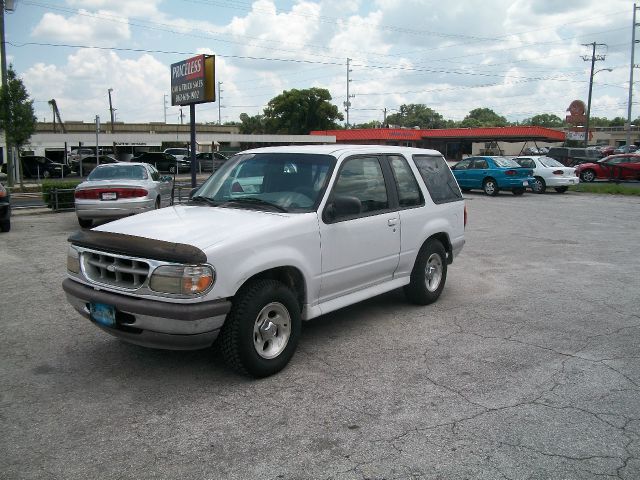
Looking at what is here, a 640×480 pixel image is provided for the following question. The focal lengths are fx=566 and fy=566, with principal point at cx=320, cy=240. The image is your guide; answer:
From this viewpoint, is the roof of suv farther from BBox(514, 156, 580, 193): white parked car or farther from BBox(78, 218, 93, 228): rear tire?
BBox(514, 156, 580, 193): white parked car

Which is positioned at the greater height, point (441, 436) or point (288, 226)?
point (288, 226)

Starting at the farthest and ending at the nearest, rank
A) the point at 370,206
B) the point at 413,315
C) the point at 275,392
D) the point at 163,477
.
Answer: the point at 413,315, the point at 370,206, the point at 275,392, the point at 163,477

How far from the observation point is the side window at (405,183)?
240 inches

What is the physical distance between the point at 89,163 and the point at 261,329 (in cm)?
4210

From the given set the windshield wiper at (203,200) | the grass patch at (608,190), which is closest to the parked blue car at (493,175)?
the grass patch at (608,190)

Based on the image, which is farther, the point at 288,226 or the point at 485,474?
the point at 288,226

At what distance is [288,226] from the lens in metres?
4.66

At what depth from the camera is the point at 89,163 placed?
4250 cm

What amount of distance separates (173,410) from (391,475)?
1.64 meters

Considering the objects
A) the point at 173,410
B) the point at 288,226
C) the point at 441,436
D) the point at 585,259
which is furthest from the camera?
the point at 585,259

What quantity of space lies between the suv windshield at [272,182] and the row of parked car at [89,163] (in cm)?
2953

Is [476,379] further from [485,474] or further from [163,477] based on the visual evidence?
[163,477]

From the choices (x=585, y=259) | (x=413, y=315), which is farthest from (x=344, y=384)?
(x=585, y=259)

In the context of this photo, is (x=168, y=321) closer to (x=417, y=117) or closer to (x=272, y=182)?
(x=272, y=182)
